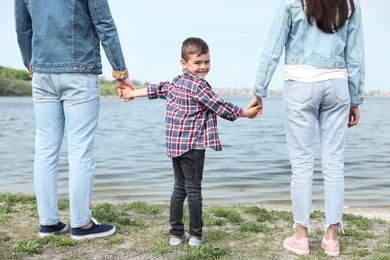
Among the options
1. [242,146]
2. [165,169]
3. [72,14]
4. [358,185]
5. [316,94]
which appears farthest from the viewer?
[242,146]

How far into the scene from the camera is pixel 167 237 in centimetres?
479

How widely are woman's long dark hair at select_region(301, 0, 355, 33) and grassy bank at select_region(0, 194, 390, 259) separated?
68.9 inches

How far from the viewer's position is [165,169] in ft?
41.8

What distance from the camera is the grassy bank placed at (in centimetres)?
434

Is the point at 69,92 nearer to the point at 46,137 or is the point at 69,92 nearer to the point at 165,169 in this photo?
the point at 46,137

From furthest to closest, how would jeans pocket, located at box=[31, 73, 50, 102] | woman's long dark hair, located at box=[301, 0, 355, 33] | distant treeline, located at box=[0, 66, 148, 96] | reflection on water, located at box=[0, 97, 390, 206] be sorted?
distant treeline, located at box=[0, 66, 148, 96] < reflection on water, located at box=[0, 97, 390, 206] < jeans pocket, located at box=[31, 73, 50, 102] < woman's long dark hair, located at box=[301, 0, 355, 33]

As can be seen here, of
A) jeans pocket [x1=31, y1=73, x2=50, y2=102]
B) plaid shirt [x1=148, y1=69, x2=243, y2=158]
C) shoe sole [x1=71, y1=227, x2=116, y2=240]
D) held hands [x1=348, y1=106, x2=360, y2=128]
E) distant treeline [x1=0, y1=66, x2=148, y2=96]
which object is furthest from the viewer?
distant treeline [x1=0, y1=66, x2=148, y2=96]

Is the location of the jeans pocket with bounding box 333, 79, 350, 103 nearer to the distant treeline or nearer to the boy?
the boy

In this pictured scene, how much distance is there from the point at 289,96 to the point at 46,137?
2044 millimetres

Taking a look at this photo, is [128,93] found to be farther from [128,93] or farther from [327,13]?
[327,13]

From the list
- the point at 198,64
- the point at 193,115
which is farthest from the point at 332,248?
the point at 198,64

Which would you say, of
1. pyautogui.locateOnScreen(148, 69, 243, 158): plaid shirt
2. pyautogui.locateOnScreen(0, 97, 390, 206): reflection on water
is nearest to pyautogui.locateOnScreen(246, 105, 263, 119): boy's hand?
pyautogui.locateOnScreen(148, 69, 243, 158): plaid shirt

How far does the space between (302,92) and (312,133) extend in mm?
349

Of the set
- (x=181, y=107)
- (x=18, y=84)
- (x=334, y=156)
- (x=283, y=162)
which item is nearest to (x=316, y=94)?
(x=334, y=156)
